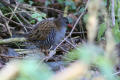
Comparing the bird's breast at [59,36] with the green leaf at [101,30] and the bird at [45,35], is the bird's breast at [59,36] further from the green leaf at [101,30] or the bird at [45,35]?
the green leaf at [101,30]

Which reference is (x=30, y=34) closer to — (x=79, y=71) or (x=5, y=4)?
(x=5, y=4)

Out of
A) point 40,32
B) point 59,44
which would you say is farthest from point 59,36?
point 40,32

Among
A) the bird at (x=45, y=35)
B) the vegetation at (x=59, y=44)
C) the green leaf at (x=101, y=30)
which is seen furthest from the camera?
the green leaf at (x=101, y=30)

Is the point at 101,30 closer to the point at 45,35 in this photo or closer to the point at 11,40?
the point at 45,35

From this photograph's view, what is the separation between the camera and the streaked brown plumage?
5637 mm

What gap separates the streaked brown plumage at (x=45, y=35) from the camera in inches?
222

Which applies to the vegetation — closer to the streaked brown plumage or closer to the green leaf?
the green leaf

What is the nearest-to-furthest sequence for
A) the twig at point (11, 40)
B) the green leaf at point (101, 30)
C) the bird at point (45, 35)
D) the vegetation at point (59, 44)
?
the vegetation at point (59, 44), the twig at point (11, 40), the bird at point (45, 35), the green leaf at point (101, 30)

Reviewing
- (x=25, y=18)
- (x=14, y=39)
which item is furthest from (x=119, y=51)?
(x=25, y=18)

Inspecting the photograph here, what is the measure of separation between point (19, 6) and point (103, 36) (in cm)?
193

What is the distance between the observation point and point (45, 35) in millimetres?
5648

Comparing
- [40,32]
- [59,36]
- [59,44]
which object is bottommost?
[59,44]


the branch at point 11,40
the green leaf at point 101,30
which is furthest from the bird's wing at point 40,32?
the green leaf at point 101,30

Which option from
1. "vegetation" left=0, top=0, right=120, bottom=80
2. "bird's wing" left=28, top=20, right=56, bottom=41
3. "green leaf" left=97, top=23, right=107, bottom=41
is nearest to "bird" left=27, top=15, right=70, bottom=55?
"bird's wing" left=28, top=20, right=56, bottom=41
